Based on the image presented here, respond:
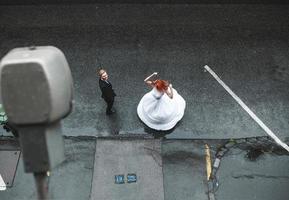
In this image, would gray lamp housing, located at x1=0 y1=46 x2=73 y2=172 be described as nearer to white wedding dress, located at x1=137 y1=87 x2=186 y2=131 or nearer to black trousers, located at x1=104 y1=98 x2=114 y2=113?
white wedding dress, located at x1=137 y1=87 x2=186 y2=131

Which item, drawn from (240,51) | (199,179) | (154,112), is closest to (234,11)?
(240,51)

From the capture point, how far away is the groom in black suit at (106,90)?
31.9 ft

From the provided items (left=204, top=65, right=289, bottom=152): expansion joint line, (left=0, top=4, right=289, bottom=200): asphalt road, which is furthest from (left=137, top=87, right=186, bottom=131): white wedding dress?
(left=204, top=65, right=289, bottom=152): expansion joint line

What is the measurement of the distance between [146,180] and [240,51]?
4.47m

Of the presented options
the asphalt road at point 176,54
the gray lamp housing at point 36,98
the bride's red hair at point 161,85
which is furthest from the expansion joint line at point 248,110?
the gray lamp housing at point 36,98

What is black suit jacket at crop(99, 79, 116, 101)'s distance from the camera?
9.84 m

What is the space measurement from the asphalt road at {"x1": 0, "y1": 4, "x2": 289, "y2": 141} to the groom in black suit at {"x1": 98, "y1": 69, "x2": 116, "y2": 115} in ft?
1.35

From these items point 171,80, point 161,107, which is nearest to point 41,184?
point 161,107

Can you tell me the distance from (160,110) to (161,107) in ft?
0.25

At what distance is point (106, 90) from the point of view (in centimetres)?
993

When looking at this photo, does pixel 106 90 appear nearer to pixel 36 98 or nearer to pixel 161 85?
pixel 161 85

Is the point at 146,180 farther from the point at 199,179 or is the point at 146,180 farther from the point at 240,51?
the point at 240,51

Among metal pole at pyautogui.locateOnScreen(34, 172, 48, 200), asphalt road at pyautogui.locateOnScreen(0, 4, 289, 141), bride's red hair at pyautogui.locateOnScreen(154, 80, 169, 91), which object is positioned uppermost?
asphalt road at pyautogui.locateOnScreen(0, 4, 289, 141)

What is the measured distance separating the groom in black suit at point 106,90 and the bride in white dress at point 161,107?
68 centimetres
